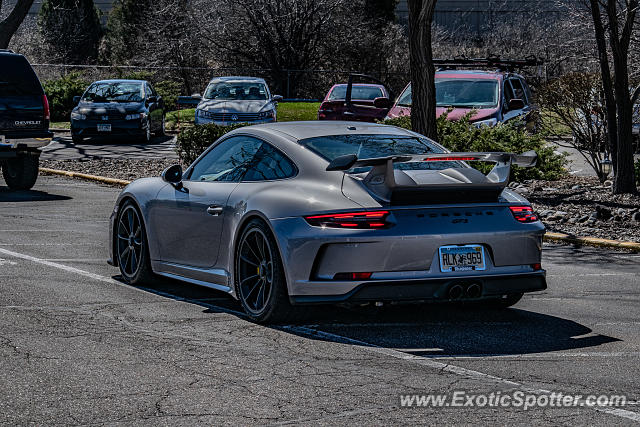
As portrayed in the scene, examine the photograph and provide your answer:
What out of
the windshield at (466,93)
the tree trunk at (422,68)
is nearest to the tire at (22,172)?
the tree trunk at (422,68)

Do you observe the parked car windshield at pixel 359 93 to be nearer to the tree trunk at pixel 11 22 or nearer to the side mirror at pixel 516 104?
the side mirror at pixel 516 104

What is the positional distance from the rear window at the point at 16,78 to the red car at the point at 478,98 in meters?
6.89

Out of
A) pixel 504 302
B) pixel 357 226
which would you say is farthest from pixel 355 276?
pixel 504 302

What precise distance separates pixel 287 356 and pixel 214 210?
1.90 meters

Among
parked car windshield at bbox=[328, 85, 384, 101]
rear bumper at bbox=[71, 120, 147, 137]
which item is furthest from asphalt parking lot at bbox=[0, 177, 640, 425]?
parked car windshield at bbox=[328, 85, 384, 101]

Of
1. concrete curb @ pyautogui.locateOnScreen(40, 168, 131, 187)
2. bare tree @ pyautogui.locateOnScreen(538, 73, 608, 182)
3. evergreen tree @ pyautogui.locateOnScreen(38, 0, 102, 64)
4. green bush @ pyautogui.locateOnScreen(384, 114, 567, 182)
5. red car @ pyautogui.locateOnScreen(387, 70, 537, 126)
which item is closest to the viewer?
bare tree @ pyautogui.locateOnScreen(538, 73, 608, 182)

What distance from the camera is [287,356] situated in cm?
685

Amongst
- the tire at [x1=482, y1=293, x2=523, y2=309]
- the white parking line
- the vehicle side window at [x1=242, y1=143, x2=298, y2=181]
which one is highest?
the vehicle side window at [x1=242, y1=143, x2=298, y2=181]

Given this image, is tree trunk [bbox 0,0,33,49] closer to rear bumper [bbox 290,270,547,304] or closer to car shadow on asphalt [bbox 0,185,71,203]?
car shadow on asphalt [bbox 0,185,71,203]

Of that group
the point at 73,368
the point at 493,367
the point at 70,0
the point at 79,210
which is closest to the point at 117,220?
the point at 73,368

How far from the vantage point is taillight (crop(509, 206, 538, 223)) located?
7852mm

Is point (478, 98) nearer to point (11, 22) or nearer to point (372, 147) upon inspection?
point (372, 147)

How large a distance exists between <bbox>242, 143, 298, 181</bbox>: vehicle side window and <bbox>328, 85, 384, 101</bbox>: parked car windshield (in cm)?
2062

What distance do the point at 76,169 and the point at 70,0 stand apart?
3556 centimetres
